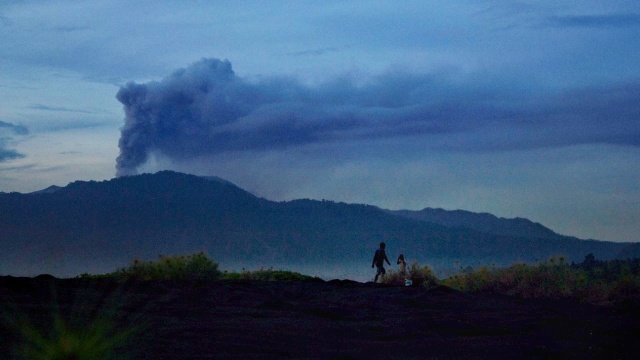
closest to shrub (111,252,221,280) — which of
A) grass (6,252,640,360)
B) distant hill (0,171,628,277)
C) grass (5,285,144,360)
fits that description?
grass (6,252,640,360)

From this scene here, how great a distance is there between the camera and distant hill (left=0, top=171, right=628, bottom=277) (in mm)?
99312

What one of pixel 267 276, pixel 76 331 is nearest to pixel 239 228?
pixel 267 276

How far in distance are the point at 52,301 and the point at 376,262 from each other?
40.7 ft

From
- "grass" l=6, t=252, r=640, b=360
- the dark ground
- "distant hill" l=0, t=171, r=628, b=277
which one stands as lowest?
the dark ground

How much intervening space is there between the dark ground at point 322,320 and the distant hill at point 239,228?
A: 73344 mm

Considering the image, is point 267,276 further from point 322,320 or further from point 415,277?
point 322,320

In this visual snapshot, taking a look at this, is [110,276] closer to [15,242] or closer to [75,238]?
[15,242]

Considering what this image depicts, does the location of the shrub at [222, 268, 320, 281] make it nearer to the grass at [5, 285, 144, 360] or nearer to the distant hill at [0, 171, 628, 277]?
the grass at [5, 285, 144, 360]

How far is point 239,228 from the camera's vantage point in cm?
11219

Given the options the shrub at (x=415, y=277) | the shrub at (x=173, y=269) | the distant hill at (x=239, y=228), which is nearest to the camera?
the shrub at (x=173, y=269)

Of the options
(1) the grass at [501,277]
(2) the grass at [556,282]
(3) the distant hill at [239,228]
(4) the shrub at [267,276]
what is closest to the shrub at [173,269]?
(1) the grass at [501,277]

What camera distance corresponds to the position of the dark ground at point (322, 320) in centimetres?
1266

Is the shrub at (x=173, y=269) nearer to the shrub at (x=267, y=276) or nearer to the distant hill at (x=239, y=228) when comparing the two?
the shrub at (x=267, y=276)

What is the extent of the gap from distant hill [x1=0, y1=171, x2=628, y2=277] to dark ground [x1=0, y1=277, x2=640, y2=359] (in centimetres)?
7334
